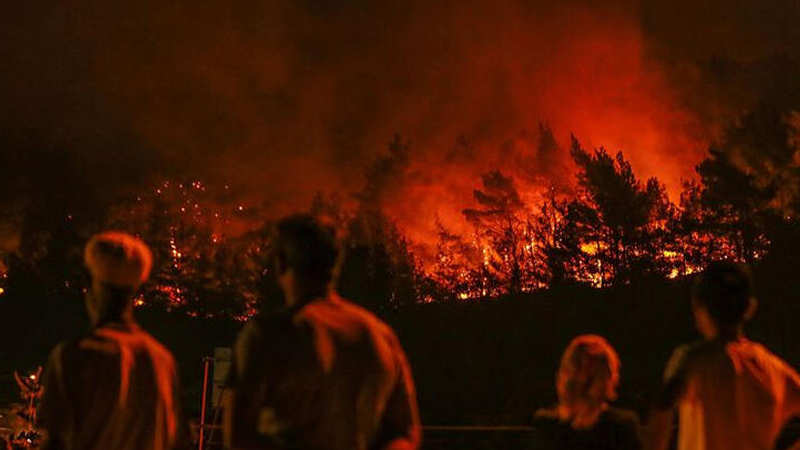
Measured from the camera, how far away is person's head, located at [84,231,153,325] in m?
3.23

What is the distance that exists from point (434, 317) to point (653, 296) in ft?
27.5

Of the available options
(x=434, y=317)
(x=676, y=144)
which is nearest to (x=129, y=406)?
(x=434, y=317)

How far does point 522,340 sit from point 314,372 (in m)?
28.2

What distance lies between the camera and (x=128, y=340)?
10.5ft

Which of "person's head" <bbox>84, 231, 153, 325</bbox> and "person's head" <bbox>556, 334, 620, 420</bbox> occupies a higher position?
"person's head" <bbox>84, 231, 153, 325</bbox>

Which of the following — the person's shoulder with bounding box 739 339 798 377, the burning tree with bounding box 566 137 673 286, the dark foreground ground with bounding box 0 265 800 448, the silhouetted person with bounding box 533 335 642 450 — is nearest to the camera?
the person's shoulder with bounding box 739 339 798 377

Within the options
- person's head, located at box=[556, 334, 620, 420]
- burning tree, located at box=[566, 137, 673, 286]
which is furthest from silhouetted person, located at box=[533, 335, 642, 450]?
burning tree, located at box=[566, 137, 673, 286]

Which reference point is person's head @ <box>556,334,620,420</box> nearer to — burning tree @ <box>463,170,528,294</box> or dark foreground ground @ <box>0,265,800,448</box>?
dark foreground ground @ <box>0,265,800,448</box>

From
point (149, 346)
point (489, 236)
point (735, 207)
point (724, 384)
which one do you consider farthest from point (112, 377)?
point (489, 236)

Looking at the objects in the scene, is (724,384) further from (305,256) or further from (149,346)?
(149,346)

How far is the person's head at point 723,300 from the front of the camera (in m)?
3.45

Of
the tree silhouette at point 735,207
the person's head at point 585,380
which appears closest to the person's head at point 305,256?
the person's head at point 585,380

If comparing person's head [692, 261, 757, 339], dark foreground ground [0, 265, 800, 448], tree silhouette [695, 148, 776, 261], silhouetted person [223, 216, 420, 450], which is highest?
tree silhouette [695, 148, 776, 261]

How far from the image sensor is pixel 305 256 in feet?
9.08
